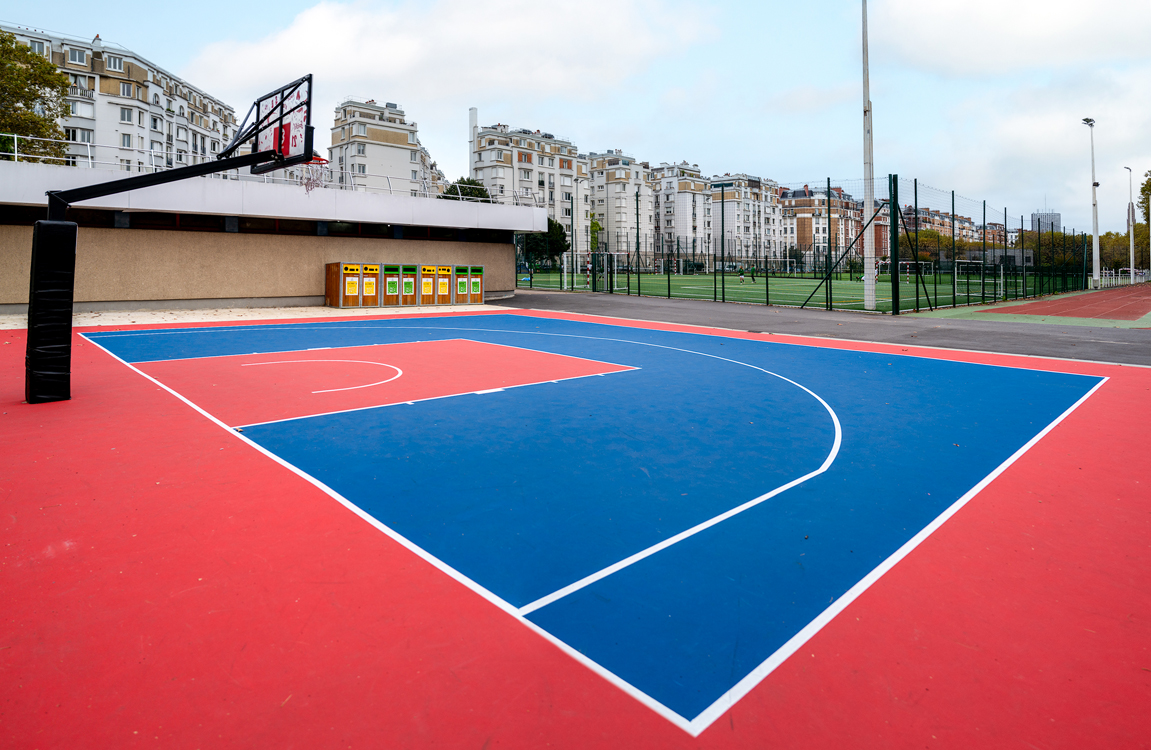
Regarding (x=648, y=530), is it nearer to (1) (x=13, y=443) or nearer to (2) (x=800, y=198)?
(1) (x=13, y=443)

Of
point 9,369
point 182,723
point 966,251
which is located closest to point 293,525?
point 182,723

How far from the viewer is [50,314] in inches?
372

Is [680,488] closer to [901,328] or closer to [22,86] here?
[901,328]

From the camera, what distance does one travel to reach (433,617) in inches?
145

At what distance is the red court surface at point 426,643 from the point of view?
111 inches

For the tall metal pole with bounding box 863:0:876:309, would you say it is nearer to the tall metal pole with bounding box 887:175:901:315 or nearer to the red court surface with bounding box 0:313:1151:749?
the tall metal pole with bounding box 887:175:901:315

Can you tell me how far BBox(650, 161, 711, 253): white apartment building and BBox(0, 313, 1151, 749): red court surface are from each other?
11589cm

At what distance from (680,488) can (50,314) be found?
8.98 metres

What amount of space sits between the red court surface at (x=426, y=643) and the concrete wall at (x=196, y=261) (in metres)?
21.5

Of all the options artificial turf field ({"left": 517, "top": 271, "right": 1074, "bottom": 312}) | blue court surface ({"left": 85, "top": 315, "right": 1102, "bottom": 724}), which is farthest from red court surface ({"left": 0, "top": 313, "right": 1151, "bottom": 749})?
artificial turf field ({"left": 517, "top": 271, "right": 1074, "bottom": 312})

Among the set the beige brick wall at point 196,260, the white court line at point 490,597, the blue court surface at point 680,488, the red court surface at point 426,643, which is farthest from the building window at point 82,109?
the red court surface at point 426,643

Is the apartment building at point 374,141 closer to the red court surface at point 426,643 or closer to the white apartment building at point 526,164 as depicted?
the white apartment building at point 526,164

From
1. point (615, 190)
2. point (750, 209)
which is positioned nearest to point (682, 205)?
point (615, 190)

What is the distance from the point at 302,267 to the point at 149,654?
26417mm
